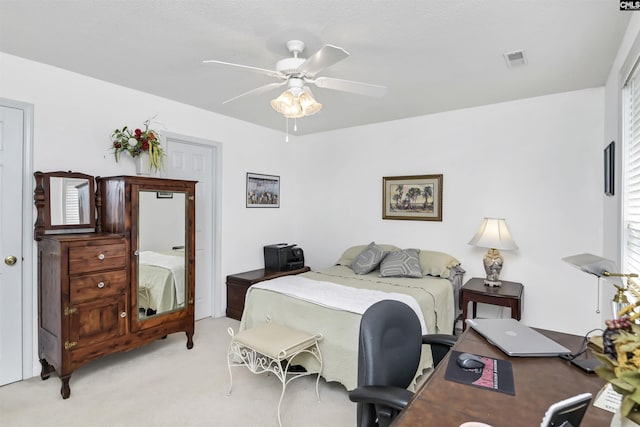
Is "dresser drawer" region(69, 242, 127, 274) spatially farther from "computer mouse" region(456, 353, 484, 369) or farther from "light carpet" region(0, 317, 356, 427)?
"computer mouse" region(456, 353, 484, 369)

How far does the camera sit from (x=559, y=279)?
133 inches

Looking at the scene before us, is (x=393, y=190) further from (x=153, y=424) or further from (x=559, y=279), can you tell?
(x=153, y=424)

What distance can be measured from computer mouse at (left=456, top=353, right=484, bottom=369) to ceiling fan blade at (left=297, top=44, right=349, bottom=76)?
1.53 m

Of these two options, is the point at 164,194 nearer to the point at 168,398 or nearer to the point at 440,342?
the point at 168,398

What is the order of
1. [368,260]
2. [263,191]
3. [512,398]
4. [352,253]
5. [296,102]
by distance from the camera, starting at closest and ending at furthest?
[512,398], [296,102], [368,260], [352,253], [263,191]

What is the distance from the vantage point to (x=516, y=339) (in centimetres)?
150

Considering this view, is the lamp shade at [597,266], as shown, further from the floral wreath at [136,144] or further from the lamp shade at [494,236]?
the floral wreath at [136,144]

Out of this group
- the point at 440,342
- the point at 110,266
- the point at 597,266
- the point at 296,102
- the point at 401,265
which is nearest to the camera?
the point at 597,266

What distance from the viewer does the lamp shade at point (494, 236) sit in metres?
3.36

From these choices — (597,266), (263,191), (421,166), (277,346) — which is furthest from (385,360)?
(263,191)

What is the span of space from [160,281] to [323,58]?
2.49 metres

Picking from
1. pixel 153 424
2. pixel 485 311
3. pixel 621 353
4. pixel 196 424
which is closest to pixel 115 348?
pixel 153 424

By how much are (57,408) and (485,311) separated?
3959 millimetres

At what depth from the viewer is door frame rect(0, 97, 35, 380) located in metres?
2.69
